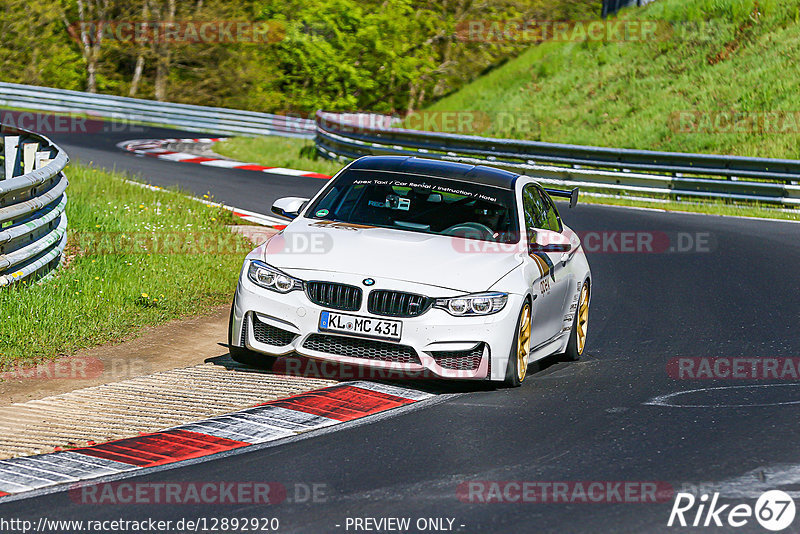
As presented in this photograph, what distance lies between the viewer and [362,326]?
297 inches

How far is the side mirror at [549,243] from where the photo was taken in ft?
27.8

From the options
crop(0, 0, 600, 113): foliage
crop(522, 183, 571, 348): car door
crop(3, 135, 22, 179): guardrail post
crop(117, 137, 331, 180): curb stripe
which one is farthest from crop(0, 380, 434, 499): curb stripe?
crop(0, 0, 600, 113): foliage

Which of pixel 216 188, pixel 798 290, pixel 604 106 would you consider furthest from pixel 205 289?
pixel 604 106

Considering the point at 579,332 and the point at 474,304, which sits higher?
the point at 474,304

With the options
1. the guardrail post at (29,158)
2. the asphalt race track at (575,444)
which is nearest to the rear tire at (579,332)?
the asphalt race track at (575,444)

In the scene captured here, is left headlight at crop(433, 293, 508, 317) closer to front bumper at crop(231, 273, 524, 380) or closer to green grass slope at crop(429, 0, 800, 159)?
front bumper at crop(231, 273, 524, 380)

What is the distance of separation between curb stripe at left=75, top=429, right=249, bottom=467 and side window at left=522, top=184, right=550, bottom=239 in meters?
3.29

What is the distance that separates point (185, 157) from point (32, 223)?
55.3ft

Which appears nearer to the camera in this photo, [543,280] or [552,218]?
[543,280]

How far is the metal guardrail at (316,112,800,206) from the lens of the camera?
21.5 m

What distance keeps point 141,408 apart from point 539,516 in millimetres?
3050

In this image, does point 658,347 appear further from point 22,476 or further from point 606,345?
point 22,476

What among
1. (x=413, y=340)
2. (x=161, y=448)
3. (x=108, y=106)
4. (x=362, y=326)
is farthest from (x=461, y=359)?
(x=108, y=106)

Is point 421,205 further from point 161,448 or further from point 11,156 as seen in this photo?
point 11,156
